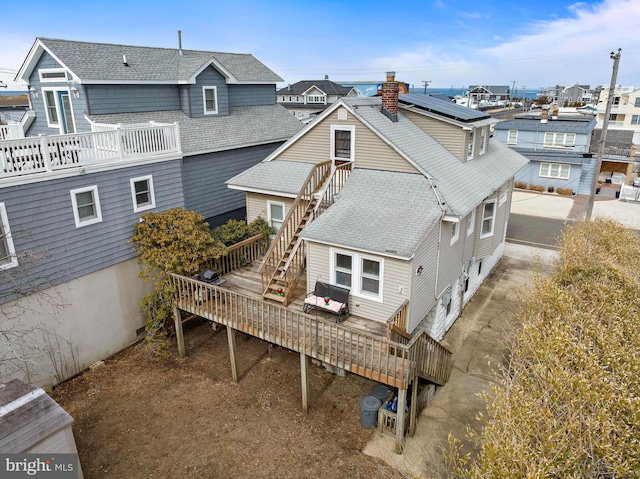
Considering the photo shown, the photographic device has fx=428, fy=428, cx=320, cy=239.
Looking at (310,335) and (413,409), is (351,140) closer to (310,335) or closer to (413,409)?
(310,335)

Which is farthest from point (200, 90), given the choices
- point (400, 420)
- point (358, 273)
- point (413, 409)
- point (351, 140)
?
point (400, 420)

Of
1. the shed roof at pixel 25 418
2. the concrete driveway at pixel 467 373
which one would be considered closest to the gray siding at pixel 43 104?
the shed roof at pixel 25 418

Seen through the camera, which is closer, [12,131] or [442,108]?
[12,131]

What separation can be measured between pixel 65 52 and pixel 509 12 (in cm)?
3599

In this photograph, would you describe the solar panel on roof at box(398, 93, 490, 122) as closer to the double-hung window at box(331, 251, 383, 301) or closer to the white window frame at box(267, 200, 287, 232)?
the white window frame at box(267, 200, 287, 232)

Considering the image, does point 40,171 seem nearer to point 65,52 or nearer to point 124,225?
point 124,225

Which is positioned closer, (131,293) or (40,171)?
(40,171)

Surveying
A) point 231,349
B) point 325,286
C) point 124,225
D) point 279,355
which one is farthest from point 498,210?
point 124,225

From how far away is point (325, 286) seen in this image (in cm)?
1326

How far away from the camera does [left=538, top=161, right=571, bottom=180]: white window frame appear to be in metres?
37.3

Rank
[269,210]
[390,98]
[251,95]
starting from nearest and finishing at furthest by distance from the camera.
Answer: [390,98] → [269,210] → [251,95]

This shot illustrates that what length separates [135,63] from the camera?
1920 centimetres

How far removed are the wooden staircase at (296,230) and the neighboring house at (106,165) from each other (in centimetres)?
440

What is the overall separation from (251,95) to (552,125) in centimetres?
2884
